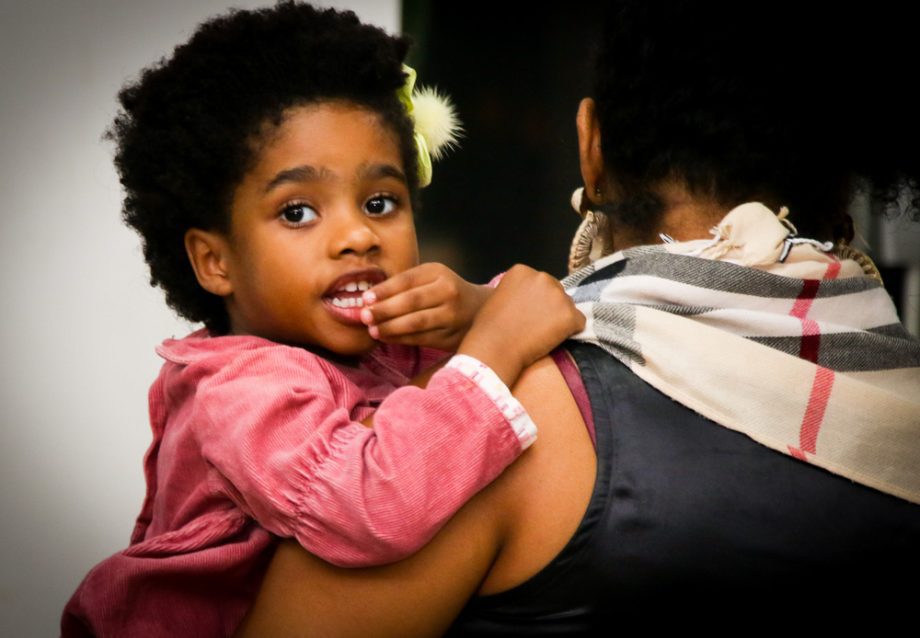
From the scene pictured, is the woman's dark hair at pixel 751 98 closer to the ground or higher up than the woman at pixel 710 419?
higher up

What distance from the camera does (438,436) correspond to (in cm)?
83

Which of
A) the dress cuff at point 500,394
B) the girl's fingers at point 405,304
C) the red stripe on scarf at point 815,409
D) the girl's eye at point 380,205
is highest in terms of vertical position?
the girl's eye at point 380,205

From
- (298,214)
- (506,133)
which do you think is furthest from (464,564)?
(506,133)

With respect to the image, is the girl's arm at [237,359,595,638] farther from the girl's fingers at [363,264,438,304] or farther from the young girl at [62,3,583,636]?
the girl's fingers at [363,264,438,304]

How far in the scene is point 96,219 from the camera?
2104 mm

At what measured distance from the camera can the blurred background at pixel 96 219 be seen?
1.99 m

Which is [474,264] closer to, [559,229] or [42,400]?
[559,229]

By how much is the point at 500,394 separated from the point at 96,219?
1572mm

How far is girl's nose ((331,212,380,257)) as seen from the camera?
1063mm

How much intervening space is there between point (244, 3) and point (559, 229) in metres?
1.00

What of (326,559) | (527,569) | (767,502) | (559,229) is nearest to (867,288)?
(767,502)

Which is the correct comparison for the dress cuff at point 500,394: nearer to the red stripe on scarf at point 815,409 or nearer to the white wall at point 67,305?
the red stripe on scarf at point 815,409

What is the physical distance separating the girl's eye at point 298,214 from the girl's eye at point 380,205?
8 cm

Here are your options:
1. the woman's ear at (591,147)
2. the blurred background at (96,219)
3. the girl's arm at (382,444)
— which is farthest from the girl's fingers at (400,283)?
the blurred background at (96,219)
